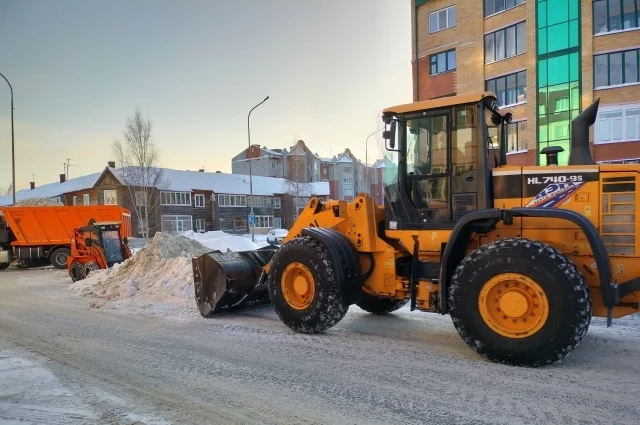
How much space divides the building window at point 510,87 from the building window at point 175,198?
3357 cm

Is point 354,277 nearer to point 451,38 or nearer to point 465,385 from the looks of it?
point 465,385

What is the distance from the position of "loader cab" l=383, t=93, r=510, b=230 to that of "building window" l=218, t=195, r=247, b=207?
50.6 metres

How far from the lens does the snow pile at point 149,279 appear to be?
1026cm

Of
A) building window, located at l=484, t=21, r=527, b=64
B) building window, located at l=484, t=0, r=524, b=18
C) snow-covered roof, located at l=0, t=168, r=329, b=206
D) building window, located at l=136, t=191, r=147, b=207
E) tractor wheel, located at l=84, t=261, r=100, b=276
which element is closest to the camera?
tractor wheel, located at l=84, t=261, r=100, b=276

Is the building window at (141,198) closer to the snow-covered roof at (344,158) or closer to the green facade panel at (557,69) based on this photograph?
the green facade panel at (557,69)

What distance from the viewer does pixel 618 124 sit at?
2394 centimetres

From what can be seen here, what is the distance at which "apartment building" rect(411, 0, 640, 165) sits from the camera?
23797mm

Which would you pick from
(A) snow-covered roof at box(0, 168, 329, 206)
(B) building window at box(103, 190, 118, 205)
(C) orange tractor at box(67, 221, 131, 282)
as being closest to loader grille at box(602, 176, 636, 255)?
(C) orange tractor at box(67, 221, 131, 282)

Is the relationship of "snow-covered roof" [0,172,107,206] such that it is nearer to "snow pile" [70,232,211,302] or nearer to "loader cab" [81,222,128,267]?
"loader cab" [81,222,128,267]

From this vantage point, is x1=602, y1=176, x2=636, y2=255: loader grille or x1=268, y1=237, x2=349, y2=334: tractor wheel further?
x1=268, y1=237, x2=349, y2=334: tractor wheel

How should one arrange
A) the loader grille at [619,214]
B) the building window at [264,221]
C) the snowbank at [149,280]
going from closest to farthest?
the loader grille at [619,214] → the snowbank at [149,280] → the building window at [264,221]

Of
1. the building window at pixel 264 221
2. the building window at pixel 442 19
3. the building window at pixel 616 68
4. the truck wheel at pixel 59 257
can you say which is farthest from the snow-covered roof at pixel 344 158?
the truck wheel at pixel 59 257

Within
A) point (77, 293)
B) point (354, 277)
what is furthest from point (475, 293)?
point (77, 293)

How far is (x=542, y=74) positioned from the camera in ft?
85.7
